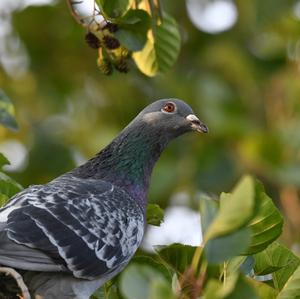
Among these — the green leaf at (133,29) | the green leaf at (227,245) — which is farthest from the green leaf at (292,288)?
the green leaf at (133,29)

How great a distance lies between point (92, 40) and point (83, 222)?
1.21 meters

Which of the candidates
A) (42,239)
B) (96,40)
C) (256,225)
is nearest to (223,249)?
(256,225)

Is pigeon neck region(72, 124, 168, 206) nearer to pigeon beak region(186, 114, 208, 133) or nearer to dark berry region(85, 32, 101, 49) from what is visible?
pigeon beak region(186, 114, 208, 133)

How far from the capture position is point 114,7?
6523 mm

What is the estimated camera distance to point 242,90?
1215 centimetres

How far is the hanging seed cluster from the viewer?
22.0 ft

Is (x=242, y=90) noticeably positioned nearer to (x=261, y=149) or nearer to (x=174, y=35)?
(x=261, y=149)

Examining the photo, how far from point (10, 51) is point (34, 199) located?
5.93m

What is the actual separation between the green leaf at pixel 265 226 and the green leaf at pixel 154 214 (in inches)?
60.0

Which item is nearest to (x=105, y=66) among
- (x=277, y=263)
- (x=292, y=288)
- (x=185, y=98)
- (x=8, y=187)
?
(x=8, y=187)

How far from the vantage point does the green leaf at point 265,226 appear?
5418mm

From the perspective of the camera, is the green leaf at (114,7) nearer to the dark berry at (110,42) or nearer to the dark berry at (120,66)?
the dark berry at (110,42)

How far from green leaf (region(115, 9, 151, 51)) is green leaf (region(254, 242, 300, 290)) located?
1679mm

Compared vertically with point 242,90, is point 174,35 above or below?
above
